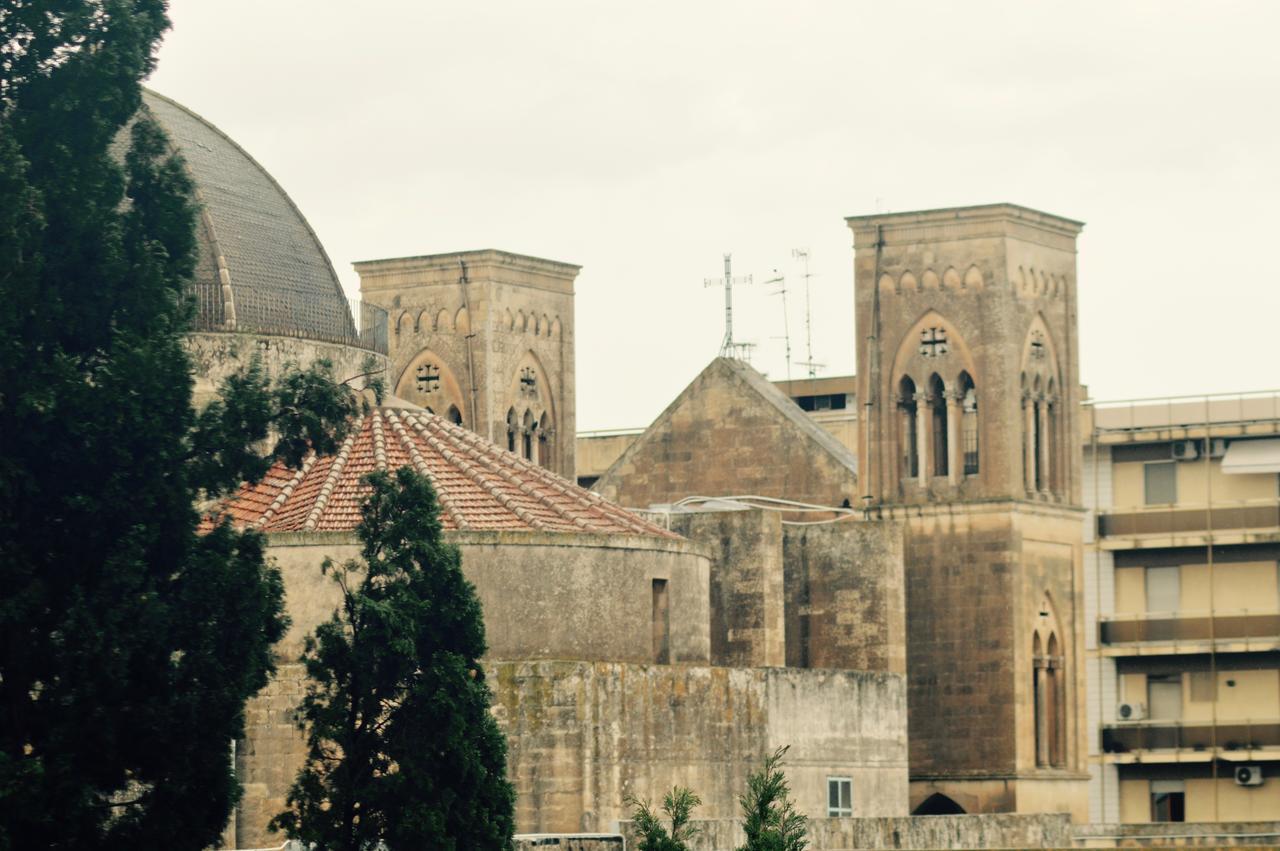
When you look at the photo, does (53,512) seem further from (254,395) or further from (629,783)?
(629,783)

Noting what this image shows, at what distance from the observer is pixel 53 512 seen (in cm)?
3136

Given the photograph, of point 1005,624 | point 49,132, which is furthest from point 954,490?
point 49,132

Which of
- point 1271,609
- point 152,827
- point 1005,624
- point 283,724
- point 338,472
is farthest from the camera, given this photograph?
point 1271,609

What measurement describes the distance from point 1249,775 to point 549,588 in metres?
26.2

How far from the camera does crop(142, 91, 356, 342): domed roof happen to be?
46.2 meters

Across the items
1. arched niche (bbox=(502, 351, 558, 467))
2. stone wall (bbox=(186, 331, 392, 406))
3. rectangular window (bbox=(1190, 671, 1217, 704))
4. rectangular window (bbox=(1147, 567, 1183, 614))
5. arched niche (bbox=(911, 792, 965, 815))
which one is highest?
arched niche (bbox=(502, 351, 558, 467))

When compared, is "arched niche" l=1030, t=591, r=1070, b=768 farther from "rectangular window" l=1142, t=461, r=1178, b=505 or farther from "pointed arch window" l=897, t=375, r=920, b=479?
"rectangular window" l=1142, t=461, r=1178, b=505

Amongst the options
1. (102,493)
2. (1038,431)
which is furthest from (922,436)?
(102,493)

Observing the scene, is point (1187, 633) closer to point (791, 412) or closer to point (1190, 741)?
point (1190, 741)

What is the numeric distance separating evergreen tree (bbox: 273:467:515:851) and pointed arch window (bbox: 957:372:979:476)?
24564 mm

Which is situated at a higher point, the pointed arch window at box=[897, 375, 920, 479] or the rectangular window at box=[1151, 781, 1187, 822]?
the pointed arch window at box=[897, 375, 920, 479]

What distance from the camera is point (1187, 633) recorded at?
216 ft

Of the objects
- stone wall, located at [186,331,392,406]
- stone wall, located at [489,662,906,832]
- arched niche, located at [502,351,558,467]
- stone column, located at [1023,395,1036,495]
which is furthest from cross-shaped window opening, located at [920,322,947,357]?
stone wall, located at [186,331,392,406]

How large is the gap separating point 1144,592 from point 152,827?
38.6 metres
